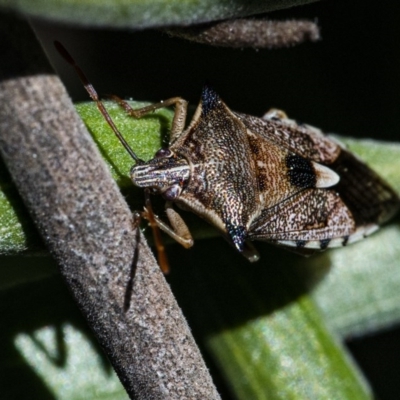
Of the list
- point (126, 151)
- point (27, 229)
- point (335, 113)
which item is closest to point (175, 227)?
point (126, 151)

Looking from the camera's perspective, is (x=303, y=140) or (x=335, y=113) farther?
(x=335, y=113)

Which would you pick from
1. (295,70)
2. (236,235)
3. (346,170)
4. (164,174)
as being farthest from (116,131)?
(295,70)

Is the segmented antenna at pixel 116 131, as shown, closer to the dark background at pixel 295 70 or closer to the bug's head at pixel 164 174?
the bug's head at pixel 164 174

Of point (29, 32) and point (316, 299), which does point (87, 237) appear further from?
point (316, 299)

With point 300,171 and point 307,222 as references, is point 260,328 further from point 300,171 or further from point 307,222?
point 300,171

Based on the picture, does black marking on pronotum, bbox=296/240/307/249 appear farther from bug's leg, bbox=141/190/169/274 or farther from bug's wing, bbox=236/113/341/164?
bug's leg, bbox=141/190/169/274

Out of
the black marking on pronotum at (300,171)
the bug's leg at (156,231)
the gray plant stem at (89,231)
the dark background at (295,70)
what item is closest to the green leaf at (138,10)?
the gray plant stem at (89,231)

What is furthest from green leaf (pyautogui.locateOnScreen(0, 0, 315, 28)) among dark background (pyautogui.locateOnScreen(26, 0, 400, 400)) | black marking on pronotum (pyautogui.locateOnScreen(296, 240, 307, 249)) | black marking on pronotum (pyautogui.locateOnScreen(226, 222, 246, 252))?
dark background (pyautogui.locateOnScreen(26, 0, 400, 400))
